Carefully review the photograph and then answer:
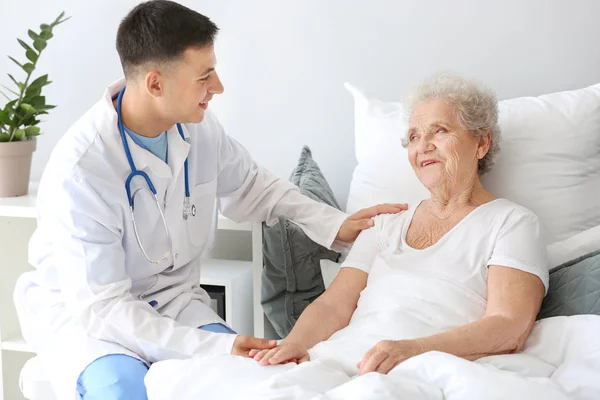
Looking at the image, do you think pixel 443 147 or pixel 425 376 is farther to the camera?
pixel 443 147

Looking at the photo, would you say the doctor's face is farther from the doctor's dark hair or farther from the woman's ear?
the woman's ear

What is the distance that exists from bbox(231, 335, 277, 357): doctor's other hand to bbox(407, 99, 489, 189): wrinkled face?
0.52 metres

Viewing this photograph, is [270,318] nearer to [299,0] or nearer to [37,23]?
[299,0]

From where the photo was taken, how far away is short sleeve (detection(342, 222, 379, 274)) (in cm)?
192

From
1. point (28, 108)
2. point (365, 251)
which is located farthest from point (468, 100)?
point (28, 108)

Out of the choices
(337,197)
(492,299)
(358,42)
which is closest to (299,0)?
(358,42)

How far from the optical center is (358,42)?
2.47 metres

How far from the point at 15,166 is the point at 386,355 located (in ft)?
4.89

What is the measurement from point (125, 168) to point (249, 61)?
91 centimetres

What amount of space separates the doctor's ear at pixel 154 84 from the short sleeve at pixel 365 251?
1.89ft

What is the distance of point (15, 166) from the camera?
254 centimetres

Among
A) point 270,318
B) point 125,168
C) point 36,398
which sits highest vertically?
point 125,168

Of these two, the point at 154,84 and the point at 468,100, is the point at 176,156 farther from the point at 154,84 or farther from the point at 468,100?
the point at 468,100

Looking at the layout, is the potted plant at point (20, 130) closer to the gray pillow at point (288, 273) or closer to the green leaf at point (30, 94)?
the green leaf at point (30, 94)
